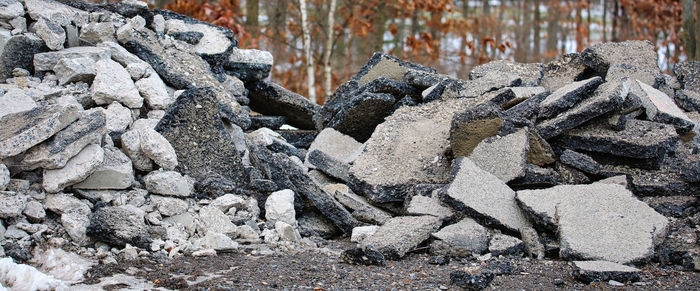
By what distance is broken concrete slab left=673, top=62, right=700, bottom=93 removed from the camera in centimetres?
662

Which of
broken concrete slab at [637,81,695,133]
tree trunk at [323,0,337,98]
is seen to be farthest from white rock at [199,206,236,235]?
tree trunk at [323,0,337,98]

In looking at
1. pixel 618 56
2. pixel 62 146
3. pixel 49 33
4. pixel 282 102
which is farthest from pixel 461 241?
pixel 49 33

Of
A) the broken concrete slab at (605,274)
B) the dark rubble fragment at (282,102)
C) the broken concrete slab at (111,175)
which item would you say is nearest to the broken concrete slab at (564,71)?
the dark rubble fragment at (282,102)

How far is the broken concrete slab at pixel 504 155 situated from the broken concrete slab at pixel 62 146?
2.80 m

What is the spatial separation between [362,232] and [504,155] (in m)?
1.26

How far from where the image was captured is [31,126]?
13.1ft

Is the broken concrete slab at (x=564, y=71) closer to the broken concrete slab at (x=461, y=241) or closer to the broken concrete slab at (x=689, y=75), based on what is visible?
the broken concrete slab at (x=689, y=75)

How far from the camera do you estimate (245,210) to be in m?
4.74

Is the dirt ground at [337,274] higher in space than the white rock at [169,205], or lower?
lower

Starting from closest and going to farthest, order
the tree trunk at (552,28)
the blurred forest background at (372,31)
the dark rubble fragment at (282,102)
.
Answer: the dark rubble fragment at (282,102) < the blurred forest background at (372,31) < the tree trunk at (552,28)

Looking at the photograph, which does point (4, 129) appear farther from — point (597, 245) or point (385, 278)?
point (597, 245)

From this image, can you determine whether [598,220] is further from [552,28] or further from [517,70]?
[552,28]

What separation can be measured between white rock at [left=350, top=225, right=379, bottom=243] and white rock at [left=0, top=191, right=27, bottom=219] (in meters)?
2.17

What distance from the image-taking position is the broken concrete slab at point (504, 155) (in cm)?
480
